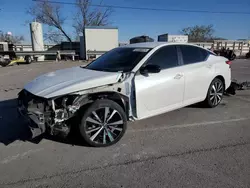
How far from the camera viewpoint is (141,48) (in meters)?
4.02

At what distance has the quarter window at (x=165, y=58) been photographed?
378cm

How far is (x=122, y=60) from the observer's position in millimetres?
3893

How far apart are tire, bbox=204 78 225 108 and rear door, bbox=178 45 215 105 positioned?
0.17m

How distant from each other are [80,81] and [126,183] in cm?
163

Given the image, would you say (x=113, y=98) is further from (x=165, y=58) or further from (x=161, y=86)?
(x=165, y=58)


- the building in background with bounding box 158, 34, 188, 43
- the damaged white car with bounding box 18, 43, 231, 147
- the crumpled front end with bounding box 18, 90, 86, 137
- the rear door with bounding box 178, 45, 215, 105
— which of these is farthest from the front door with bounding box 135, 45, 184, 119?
the building in background with bounding box 158, 34, 188, 43

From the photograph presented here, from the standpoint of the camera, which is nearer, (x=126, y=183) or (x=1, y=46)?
(x=126, y=183)

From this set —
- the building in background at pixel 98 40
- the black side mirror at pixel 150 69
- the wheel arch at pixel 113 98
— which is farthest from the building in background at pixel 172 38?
the wheel arch at pixel 113 98

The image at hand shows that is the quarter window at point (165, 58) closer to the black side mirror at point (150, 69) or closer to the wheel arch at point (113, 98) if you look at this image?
the black side mirror at point (150, 69)

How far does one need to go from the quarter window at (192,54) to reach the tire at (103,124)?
6.40ft

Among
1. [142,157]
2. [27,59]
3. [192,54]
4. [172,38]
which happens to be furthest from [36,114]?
[172,38]

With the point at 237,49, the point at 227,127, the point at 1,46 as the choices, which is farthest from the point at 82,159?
the point at 237,49

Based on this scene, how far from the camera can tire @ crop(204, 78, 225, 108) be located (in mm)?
4766

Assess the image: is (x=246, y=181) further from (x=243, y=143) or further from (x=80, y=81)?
(x=80, y=81)
